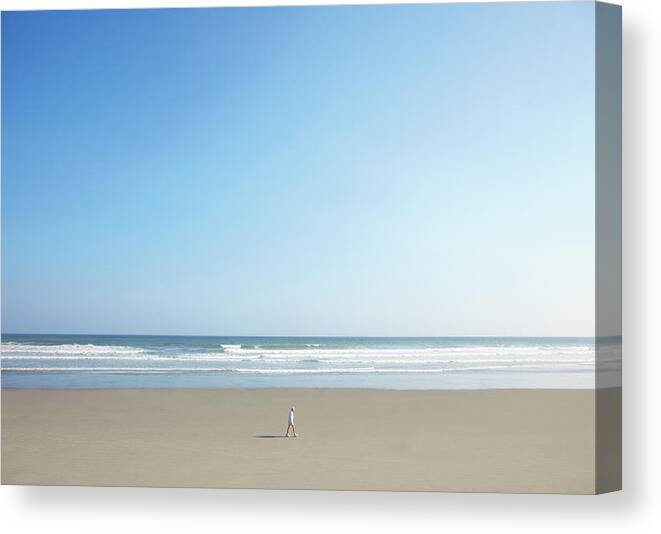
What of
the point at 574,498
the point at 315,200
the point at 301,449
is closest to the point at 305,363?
the point at 315,200

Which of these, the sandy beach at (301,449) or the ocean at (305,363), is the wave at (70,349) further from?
the sandy beach at (301,449)

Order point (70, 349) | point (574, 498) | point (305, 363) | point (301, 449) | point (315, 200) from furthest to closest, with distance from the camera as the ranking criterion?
point (305, 363) → point (70, 349) → point (315, 200) → point (301, 449) → point (574, 498)

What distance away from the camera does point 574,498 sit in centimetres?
628

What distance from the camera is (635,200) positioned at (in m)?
6.18

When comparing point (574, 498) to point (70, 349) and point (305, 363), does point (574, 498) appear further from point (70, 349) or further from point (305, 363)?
point (305, 363)

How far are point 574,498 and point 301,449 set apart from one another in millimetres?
2525

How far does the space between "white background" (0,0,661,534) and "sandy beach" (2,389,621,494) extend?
5.0 inches

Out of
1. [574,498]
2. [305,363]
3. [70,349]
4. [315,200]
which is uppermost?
[315,200]

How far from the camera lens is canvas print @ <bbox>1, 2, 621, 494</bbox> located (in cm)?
649

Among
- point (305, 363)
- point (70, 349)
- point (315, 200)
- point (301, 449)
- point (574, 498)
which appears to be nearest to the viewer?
point (574, 498)

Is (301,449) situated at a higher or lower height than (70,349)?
lower

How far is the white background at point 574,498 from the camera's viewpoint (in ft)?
20.1

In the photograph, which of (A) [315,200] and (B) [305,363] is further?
(B) [305,363]

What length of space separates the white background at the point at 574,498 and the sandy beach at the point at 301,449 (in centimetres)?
13
